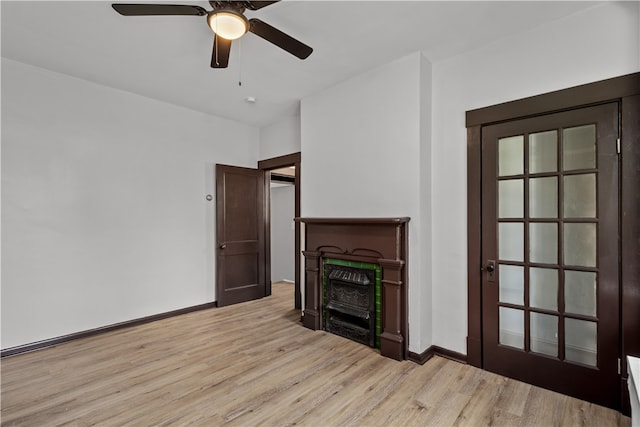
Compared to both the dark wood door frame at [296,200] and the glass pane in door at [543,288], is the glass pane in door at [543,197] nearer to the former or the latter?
the glass pane in door at [543,288]

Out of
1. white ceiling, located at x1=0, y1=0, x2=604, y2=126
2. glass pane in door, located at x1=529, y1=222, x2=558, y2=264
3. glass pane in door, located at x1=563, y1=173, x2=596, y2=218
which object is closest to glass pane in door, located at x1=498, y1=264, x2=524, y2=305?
glass pane in door, located at x1=529, y1=222, x2=558, y2=264

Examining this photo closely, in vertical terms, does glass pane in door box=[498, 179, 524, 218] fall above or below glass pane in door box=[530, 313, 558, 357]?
above

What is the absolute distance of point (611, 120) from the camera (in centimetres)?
223

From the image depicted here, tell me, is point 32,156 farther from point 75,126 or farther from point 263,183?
point 263,183

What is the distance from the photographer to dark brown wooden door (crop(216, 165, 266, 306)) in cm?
476

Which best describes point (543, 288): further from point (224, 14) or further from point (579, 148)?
point (224, 14)

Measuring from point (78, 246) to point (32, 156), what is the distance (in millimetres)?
1029

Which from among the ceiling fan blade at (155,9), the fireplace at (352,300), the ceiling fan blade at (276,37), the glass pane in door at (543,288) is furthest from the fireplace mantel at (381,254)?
the ceiling fan blade at (155,9)

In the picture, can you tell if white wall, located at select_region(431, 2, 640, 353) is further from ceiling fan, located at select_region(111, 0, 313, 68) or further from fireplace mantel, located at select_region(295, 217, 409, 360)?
ceiling fan, located at select_region(111, 0, 313, 68)

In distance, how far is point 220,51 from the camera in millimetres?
2260

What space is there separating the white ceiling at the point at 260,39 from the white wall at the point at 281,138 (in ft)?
3.34

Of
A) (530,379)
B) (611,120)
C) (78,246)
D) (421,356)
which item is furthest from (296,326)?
(611,120)

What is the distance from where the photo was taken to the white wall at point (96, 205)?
3.16 m

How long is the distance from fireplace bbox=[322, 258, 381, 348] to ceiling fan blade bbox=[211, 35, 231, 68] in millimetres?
2289
